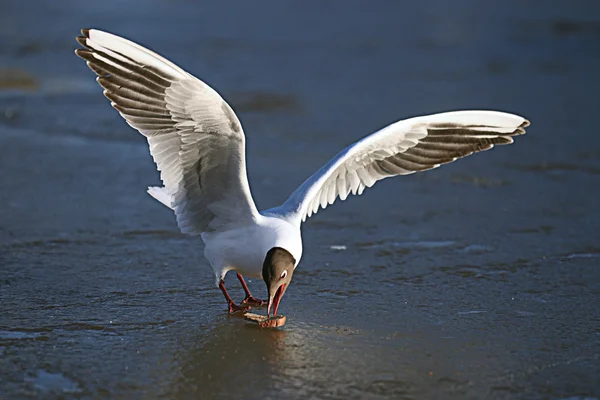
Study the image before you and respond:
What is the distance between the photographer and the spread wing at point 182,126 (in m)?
4.09

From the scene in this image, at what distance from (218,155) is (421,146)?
1.30 meters

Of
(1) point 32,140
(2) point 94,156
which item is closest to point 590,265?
(2) point 94,156

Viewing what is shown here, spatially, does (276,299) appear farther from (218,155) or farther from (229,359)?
(218,155)

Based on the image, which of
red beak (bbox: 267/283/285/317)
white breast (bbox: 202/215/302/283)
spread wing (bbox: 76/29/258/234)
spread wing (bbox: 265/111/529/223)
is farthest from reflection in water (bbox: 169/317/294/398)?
spread wing (bbox: 265/111/529/223)

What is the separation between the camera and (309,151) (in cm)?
751

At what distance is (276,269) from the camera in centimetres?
415

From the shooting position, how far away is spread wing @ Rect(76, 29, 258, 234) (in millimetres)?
4094

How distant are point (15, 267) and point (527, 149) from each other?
14.4 feet

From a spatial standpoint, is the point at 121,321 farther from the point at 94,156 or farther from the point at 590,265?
the point at 94,156

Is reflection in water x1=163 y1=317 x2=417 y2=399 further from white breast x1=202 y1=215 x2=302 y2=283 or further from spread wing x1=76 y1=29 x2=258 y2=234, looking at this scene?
spread wing x1=76 y1=29 x2=258 y2=234

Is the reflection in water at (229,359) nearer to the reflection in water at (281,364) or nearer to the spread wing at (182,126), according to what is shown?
the reflection in water at (281,364)

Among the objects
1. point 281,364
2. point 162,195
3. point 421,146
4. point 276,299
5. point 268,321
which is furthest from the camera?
point 421,146

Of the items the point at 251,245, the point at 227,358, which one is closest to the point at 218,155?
the point at 251,245

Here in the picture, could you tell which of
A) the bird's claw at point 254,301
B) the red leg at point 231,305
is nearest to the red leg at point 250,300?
the bird's claw at point 254,301
